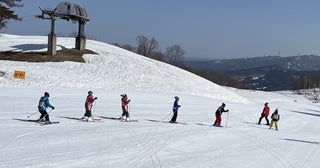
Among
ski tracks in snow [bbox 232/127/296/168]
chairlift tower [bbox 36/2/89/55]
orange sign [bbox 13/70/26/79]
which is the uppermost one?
chairlift tower [bbox 36/2/89/55]

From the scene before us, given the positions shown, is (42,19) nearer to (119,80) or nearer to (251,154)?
(119,80)

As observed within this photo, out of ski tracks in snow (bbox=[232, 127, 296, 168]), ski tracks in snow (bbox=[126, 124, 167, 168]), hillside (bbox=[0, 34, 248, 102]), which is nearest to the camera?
ski tracks in snow (bbox=[126, 124, 167, 168])

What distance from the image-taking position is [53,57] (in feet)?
153

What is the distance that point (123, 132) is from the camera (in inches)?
771

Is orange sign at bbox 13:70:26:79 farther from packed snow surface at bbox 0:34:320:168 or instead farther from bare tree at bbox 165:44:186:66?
bare tree at bbox 165:44:186:66

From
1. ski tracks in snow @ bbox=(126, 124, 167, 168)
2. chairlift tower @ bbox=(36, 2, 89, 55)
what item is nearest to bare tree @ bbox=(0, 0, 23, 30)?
chairlift tower @ bbox=(36, 2, 89, 55)

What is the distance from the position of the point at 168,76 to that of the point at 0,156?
39011 millimetres

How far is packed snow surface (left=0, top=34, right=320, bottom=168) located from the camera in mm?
14836

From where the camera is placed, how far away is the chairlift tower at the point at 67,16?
1839 inches

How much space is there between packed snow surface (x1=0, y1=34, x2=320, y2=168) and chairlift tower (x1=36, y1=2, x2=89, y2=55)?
124 inches

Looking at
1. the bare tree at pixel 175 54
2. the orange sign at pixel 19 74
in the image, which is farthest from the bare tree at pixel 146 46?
the orange sign at pixel 19 74

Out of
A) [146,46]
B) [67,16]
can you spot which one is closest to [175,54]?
[146,46]

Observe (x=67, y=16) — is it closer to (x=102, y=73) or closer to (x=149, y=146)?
(x=102, y=73)

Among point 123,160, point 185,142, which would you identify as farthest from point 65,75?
point 123,160
